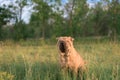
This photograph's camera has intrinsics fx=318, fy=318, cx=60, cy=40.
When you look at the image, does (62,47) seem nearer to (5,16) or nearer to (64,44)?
(64,44)

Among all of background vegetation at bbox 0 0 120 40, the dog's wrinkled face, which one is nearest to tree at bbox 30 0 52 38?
background vegetation at bbox 0 0 120 40

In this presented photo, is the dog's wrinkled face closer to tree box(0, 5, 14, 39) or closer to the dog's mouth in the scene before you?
the dog's mouth

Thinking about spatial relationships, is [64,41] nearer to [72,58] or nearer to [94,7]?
[72,58]

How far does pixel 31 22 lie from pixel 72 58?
22.8 metres

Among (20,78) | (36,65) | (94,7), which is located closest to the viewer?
(20,78)

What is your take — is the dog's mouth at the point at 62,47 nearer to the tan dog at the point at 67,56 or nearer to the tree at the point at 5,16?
the tan dog at the point at 67,56

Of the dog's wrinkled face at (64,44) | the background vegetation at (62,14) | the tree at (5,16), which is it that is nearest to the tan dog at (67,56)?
the dog's wrinkled face at (64,44)

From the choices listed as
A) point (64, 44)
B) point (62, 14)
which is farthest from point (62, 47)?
point (62, 14)

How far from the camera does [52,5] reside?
25.8m

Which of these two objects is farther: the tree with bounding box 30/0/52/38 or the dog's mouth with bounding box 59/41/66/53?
the tree with bounding box 30/0/52/38

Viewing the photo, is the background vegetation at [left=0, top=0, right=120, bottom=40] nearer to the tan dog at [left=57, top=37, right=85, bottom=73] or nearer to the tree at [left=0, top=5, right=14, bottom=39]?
the tree at [left=0, top=5, right=14, bottom=39]

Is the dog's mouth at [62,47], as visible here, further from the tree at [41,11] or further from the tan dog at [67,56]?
the tree at [41,11]

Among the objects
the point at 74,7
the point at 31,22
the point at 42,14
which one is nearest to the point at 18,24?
the point at 31,22

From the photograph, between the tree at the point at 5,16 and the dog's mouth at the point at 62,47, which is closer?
the dog's mouth at the point at 62,47
